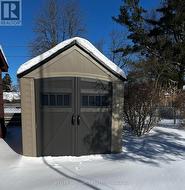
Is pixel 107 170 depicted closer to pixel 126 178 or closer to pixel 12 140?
pixel 126 178

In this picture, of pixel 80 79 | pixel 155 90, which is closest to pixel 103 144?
pixel 80 79

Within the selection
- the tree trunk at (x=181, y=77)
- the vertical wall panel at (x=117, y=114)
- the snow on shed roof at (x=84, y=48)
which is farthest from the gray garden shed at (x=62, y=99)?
the tree trunk at (x=181, y=77)

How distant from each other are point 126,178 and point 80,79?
9.81ft

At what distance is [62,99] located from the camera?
23.4ft

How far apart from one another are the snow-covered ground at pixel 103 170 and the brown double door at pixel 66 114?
362 millimetres

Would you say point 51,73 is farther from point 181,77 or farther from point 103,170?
point 181,77

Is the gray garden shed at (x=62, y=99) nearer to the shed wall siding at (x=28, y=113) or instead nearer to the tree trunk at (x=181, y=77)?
the shed wall siding at (x=28, y=113)

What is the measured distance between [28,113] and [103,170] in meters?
2.63

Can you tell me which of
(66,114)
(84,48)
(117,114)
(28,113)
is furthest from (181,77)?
(28,113)

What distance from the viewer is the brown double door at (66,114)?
280 inches

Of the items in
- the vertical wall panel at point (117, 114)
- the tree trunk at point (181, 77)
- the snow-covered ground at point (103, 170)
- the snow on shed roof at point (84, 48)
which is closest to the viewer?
the snow-covered ground at point (103, 170)

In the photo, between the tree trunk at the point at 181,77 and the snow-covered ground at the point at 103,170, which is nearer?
the snow-covered ground at the point at 103,170

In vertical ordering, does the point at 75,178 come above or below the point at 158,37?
below

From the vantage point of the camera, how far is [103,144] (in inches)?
293
